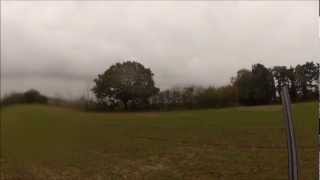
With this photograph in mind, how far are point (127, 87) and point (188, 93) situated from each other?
1737 mm

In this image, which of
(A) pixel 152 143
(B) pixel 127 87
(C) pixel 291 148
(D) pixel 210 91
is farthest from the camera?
(A) pixel 152 143

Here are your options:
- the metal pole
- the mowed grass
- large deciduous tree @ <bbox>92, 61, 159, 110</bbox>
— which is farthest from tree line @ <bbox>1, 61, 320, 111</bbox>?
the metal pole

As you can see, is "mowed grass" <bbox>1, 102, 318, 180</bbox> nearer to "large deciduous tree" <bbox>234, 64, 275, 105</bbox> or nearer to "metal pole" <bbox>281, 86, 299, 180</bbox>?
"large deciduous tree" <bbox>234, 64, 275, 105</bbox>

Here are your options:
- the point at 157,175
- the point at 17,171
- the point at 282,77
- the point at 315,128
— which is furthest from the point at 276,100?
the point at 17,171

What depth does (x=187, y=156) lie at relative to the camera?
1570 centimetres

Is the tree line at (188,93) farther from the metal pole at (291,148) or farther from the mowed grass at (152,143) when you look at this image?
the metal pole at (291,148)

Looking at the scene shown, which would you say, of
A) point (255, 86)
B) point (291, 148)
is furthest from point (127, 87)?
point (291, 148)

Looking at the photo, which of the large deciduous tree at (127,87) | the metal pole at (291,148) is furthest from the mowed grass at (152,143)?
the metal pole at (291,148)

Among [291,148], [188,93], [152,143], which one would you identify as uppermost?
[188,93]

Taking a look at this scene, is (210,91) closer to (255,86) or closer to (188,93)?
(188,93)

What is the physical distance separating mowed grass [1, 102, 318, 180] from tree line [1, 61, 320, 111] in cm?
28

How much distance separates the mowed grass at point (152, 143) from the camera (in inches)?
573

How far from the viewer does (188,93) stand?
1440 centimetres

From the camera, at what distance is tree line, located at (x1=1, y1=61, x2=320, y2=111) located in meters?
13.5
